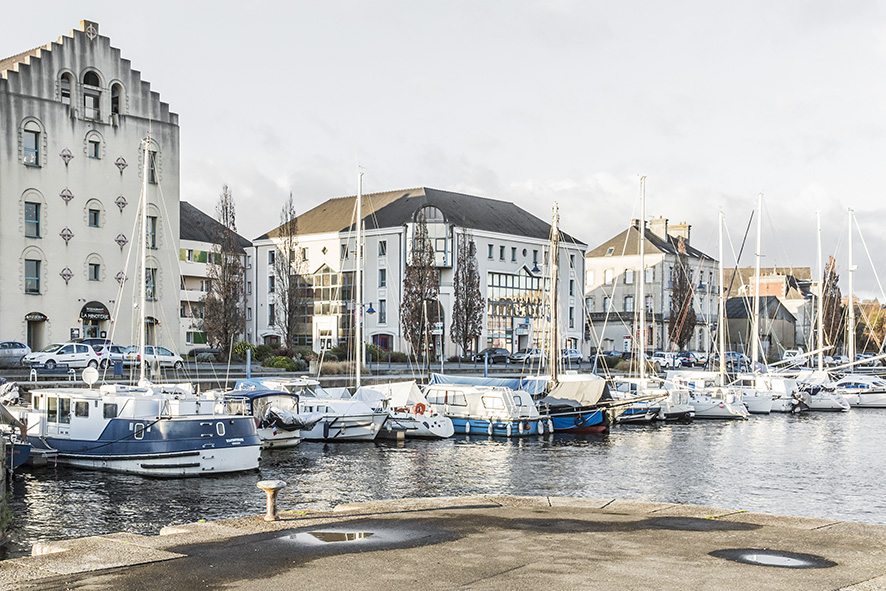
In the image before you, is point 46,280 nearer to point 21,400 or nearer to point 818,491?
point 21,400

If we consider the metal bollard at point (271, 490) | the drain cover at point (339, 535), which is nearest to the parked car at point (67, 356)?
the metal bollard at point (271, 490)

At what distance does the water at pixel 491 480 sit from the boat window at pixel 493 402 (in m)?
1.81

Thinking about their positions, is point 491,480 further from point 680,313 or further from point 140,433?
point 680,313

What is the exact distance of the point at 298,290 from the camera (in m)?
81.5

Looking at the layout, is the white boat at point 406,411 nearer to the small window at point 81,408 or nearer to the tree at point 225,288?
the small window at point 81,408

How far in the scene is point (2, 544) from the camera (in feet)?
64.4

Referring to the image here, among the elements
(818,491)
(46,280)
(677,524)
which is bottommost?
(818,491)

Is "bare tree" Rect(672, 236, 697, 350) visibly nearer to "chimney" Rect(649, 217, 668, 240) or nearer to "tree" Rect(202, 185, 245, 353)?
"chimney" Rect(649, 217, 668, 240)

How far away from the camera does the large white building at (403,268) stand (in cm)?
8825

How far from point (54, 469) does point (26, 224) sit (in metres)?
29.0

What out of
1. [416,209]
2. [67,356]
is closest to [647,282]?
[416,209]

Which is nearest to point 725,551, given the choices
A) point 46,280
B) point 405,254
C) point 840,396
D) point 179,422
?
point 179,422

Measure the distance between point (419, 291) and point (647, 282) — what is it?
44211 mm

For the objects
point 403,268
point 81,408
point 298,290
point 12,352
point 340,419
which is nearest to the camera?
point 81,408
